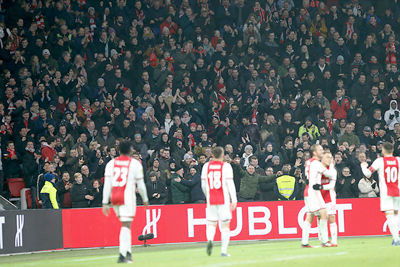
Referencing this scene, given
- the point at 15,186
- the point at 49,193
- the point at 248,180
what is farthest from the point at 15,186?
the point at 248,180

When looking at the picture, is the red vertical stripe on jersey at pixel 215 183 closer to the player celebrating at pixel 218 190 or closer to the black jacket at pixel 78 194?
the player celebrating at pixel 218 190


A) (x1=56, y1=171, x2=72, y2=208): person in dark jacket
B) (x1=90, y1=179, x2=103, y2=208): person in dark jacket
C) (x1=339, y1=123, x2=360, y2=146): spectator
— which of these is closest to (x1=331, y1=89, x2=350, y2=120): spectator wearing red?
(x1=339, y1=123, x2=360, y2=146): spectator

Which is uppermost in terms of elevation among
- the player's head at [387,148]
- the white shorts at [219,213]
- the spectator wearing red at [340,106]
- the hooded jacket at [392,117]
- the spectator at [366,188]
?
the spectator wearing red at [340,106]

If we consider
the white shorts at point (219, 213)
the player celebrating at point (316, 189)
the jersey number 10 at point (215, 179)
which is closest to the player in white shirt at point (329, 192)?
the player celebrating at point (316, 189)

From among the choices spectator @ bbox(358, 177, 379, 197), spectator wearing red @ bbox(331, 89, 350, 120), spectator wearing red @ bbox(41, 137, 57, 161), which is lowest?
spectator @ bbox(358, 177, 379, 197)

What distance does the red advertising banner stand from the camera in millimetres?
22478

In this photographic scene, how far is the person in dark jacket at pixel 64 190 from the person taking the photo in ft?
74.4

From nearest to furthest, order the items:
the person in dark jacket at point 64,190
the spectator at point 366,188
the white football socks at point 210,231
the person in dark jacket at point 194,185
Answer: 1. the white football socks at point 210,231
2. the person in dark jacket at point 64,190
3. the person in dark jacket at point 194,185
4. the spectator at point 366,188

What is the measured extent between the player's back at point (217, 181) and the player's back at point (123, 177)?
1747 millimetres

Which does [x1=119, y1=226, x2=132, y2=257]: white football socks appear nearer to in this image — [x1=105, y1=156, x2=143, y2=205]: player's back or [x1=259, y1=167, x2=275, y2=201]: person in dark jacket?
[x1=105, y1=156, x2=143, y2=205]: player's back

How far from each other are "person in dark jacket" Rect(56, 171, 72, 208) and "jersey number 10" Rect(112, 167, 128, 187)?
833 centimetres

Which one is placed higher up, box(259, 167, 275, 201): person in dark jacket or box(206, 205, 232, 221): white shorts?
box(259, 167, 275, 201): person in dark jacket

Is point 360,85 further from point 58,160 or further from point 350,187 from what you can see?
point 58,160

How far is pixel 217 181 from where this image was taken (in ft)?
51.9
